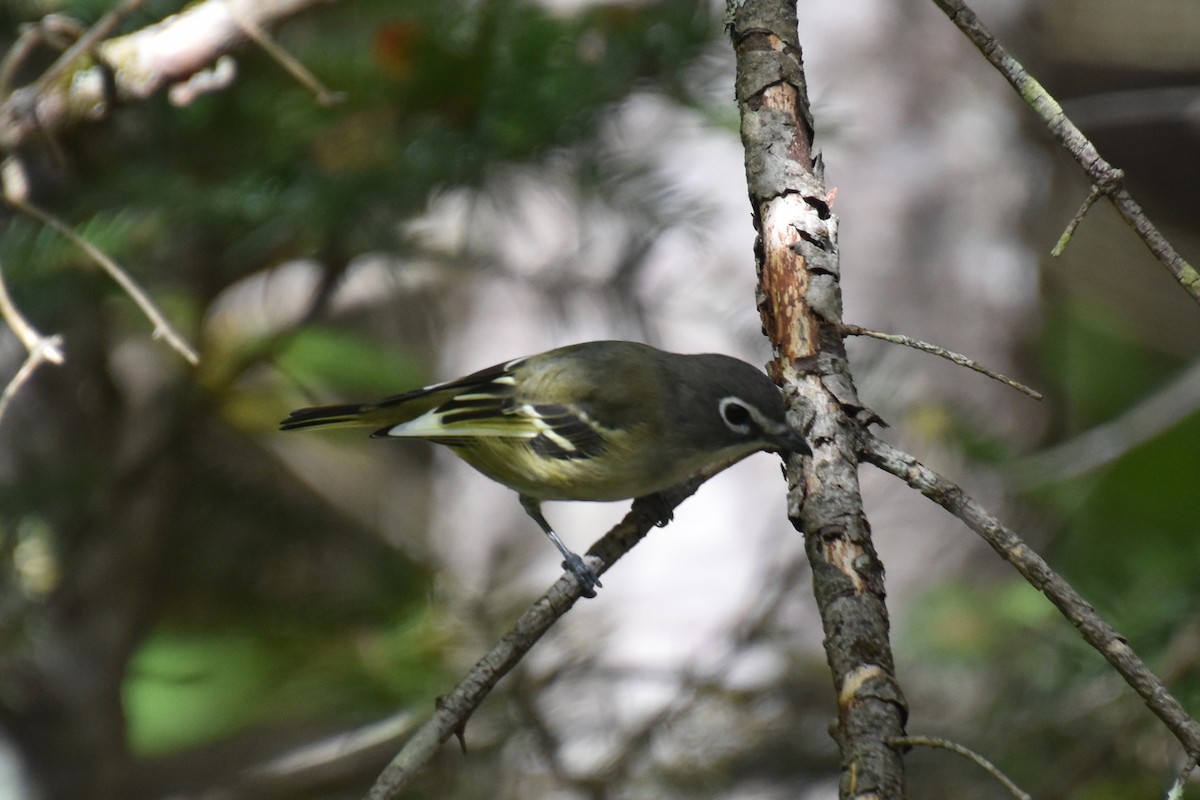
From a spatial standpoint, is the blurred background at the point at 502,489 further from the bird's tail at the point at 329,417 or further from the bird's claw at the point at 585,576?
the bird's claw at the point at 585,576

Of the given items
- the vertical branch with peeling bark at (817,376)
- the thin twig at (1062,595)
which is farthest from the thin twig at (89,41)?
the thin twig at (1062,595)

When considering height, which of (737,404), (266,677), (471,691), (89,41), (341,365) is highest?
(737,404)

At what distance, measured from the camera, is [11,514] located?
115 inches

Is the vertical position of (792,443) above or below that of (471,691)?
above

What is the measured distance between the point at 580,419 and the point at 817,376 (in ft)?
3.66

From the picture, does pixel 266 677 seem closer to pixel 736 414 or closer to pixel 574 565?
pixel 574 565

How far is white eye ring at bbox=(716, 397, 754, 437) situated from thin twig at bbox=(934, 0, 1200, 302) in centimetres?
88

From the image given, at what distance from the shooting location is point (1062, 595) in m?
1.25

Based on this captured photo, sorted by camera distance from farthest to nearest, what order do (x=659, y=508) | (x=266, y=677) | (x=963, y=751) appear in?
(x=266, y=677) → (x=659, y=508) → (x=963, y=751)

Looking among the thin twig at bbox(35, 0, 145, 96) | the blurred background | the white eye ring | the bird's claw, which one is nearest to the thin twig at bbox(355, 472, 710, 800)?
the bird's claw

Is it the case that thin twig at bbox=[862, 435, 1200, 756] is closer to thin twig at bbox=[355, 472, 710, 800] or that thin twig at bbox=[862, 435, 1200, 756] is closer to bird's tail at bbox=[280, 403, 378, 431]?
thin twig at bbox=[355, 472, 710, 800]

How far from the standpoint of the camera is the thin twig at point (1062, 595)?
1.16m

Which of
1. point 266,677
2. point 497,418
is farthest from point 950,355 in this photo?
point 266,677

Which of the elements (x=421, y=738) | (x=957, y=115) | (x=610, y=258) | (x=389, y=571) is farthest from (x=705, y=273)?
(x=421, y=738)
